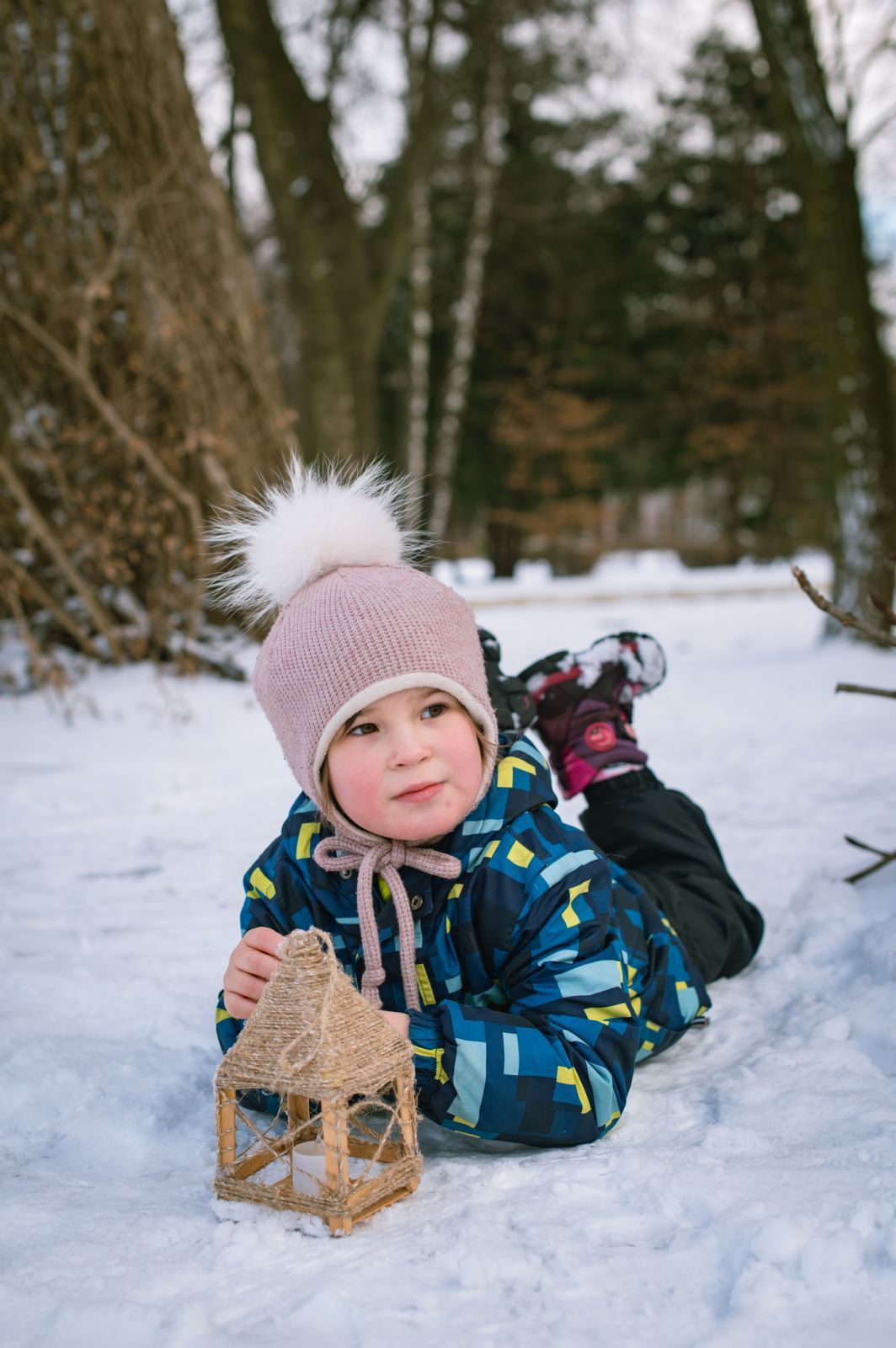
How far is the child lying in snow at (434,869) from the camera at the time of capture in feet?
4.93

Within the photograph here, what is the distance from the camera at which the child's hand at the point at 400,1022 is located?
1485mm

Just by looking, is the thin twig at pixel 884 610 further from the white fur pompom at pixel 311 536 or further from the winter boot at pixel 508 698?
the white fur pompom at pixel 311 536

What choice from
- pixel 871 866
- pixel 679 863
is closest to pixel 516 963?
pixel 679 863

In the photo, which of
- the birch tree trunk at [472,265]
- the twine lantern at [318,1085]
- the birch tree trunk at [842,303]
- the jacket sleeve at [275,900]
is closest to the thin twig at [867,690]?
the jacket sleeve at [275,900]

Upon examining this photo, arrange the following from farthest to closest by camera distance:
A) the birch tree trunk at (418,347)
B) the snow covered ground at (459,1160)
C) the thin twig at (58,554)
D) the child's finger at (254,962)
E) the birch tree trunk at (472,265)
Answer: the birch tree trunk at (418,347) → the birch tree trunk at (472,265) → the thin twig at (58,554) → the child's finger at (254,962) → the snow covered ground at (459,1160)

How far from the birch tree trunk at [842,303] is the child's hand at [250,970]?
5550mm

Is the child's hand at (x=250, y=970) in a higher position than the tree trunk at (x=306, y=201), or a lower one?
lower

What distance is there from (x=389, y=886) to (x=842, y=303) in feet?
20.3

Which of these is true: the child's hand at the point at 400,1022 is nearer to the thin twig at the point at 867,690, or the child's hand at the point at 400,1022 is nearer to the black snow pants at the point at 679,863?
the black snow pants at the point at 679,863

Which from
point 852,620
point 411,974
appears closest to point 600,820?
point 852,620

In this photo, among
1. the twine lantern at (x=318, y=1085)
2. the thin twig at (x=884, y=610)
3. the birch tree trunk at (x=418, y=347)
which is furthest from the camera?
the birch tree trunk at (x=418, y=347)

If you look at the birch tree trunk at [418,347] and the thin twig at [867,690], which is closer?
the thin twig at [867,690]

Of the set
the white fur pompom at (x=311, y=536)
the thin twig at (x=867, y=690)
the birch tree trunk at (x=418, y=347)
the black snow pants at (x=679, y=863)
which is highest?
the birch tree trunk at (x=418, y=347)

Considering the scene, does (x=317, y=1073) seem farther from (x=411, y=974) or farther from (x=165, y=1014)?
(x=165, y=1014)
